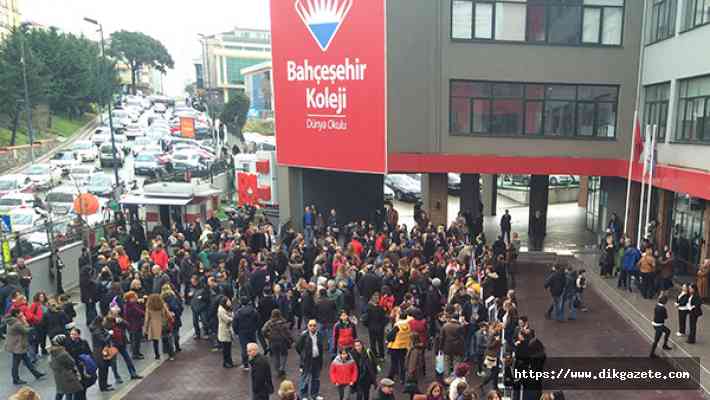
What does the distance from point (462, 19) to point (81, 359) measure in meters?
17.4

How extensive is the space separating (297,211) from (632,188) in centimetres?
1398

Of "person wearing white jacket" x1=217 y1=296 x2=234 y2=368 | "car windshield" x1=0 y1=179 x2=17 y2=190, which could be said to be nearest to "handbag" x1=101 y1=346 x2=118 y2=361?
"person wearing white jacket" x1=217 y1=296 x2=234 y2=368

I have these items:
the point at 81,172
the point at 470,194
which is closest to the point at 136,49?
the point at 81,172

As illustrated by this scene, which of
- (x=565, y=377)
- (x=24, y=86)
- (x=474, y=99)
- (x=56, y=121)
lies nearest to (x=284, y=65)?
(x=474, y=99)

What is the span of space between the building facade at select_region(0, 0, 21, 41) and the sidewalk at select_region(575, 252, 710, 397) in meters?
94.7

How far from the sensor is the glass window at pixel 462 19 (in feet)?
68.2

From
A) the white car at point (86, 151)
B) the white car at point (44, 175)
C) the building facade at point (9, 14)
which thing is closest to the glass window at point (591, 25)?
the white car at point (44, 175)

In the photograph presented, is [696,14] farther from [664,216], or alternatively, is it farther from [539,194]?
[539,194]

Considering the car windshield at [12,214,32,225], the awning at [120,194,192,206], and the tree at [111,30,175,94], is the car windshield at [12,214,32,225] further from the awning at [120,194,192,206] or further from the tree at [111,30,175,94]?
the tree at [111,30,175,94]

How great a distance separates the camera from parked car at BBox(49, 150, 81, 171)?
42431mm

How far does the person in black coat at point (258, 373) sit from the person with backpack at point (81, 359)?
308cm

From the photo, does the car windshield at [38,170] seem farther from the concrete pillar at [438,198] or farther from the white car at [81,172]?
the concrete pillar at [438,198]

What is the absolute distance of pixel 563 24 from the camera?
2083cm

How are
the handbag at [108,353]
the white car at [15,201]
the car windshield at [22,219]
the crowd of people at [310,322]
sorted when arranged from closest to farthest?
the crowd of people at [310,322], the handbag at [108,353], the car windshield at [22,219], the white car at [15,201]
